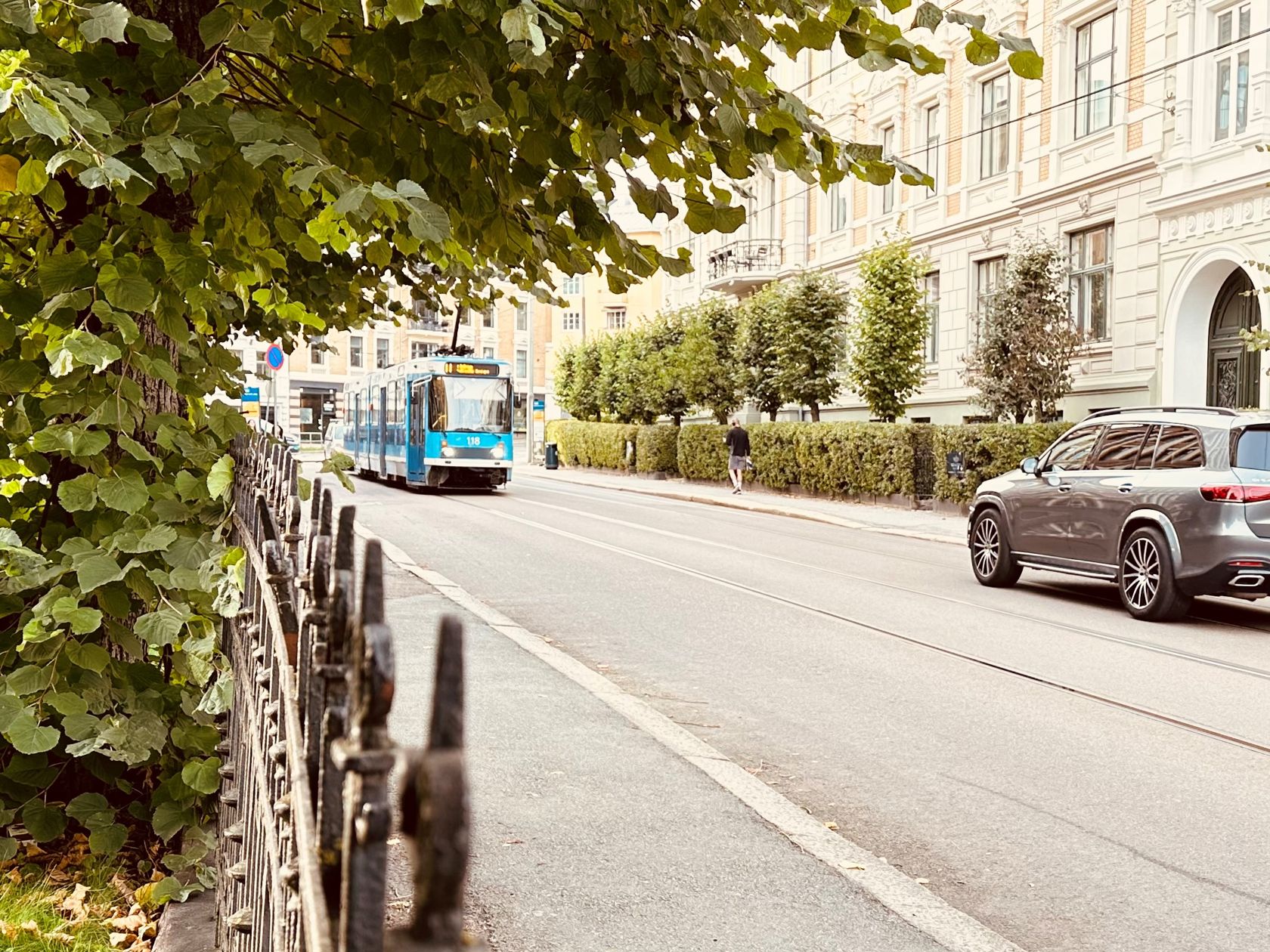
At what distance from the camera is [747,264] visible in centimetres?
4181

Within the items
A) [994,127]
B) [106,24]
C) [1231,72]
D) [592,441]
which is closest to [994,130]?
[994,127]

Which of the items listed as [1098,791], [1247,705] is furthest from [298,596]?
[1247,705]

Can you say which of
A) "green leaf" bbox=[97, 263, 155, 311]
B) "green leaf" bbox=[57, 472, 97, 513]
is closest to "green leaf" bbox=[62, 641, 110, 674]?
"green leaf" bbox=[57, 472, 97, 513]

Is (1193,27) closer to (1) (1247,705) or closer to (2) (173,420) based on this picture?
(1) (1247,705)

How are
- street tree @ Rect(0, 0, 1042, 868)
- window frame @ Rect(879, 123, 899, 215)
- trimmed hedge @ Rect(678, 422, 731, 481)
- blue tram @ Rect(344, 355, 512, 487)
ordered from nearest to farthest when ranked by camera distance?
street tree @ Rect(0, 0, 1042, 868), blue tram @ Rect(344, 355, 512, 487), window frame @ Rect(879, 123, 899, 215), trimmed hedge @ Rect(678, 422, 731, 481)

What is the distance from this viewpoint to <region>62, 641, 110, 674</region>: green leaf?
3.71m

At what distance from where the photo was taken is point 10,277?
4.41 metres

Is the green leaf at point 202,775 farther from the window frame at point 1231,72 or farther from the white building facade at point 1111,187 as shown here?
the window frame at point 1231,72

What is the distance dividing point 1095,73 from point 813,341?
8.73 m

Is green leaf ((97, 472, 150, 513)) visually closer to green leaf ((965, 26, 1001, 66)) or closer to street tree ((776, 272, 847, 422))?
green leaf ((965, 26, 1001, 66))

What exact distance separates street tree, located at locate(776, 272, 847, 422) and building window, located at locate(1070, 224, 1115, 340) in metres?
6.15

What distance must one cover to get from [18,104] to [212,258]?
4.30ft

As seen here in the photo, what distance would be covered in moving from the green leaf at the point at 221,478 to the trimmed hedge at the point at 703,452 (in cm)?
3186

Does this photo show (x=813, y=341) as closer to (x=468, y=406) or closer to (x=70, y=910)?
(x=468, y=406)
